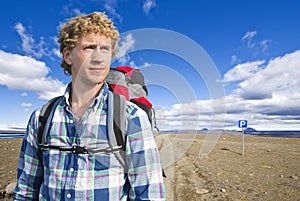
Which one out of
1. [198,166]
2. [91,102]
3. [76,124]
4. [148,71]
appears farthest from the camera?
[198,166]

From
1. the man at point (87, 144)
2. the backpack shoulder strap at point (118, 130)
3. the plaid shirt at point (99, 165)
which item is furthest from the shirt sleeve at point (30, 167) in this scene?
the backpack shoulder strap at point (118, 130)

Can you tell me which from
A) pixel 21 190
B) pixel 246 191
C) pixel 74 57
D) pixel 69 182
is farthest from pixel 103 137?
pixel 246 191

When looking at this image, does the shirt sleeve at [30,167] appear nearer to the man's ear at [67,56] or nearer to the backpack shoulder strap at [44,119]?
the backpack shoulder strap at [44,119]

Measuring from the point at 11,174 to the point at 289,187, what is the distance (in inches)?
346

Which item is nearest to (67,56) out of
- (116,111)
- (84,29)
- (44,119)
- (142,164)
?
(84,29)

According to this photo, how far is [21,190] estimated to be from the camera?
193 cm

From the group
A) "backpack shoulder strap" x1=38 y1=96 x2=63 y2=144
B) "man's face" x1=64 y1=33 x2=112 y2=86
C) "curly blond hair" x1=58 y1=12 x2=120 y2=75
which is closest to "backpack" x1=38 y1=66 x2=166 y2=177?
"backpack shoulder strap" x1=38 y1=96 x2=63 y2=144

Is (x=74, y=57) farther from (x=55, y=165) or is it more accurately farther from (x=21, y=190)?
(x=21, y=190)

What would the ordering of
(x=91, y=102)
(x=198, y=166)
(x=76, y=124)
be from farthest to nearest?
(x=198, y=166) < (x=91, y=102) < (x=76, y=124)

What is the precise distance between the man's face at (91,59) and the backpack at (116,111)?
0.22 meters

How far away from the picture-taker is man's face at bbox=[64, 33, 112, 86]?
1.89m

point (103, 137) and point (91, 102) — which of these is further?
point (91, 102)

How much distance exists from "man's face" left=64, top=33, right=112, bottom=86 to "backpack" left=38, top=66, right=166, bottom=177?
0.22 m

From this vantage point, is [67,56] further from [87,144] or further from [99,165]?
[99,165]
